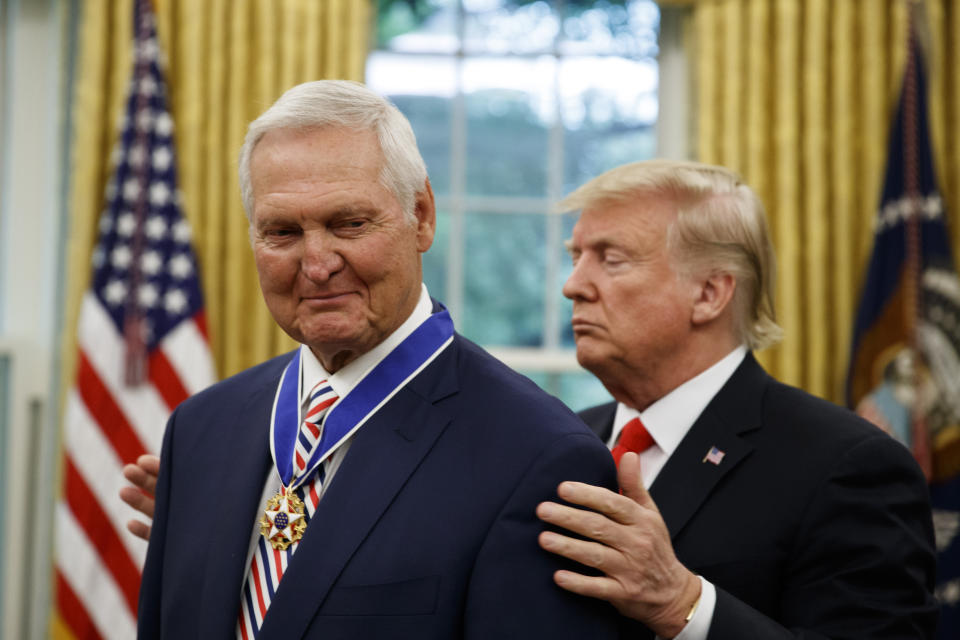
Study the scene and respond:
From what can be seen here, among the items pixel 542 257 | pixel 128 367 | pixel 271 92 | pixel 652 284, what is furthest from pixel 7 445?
pixel 652 284

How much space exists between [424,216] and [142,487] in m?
0.77

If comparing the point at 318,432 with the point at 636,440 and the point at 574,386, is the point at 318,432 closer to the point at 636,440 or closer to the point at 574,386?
the point at 636,440

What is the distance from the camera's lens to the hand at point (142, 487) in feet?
5.60

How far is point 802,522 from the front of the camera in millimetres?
1675

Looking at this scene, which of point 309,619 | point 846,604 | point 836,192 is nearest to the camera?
point 309,619

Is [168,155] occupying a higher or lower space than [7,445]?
higher

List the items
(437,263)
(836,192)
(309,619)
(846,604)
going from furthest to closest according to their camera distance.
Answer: (437,263) → (836,192) → (846,604) → (309,619)

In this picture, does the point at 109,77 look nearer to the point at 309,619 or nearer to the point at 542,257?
the point at 542,257

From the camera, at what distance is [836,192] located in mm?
3756

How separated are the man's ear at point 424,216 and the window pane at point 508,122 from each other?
279 centimetres

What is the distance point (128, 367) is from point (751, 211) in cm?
233

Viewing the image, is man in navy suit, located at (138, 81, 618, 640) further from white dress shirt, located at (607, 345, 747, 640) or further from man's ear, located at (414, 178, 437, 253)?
white dress shirt, located at (607, 345, 747, 640)

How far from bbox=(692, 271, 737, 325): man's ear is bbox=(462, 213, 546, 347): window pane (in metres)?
2.07

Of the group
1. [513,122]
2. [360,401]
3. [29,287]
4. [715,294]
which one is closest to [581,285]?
[715,294]
